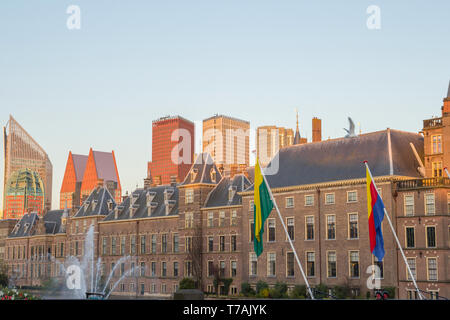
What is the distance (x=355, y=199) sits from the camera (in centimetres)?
6097

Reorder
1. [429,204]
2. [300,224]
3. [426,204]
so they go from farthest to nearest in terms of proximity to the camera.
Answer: [300,224]
[426,204]
[429,204]

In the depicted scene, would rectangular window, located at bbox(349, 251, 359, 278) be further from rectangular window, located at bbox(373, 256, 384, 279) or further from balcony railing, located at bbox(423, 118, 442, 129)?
balcony railing, located at bbox(423, 118, 442, 129)

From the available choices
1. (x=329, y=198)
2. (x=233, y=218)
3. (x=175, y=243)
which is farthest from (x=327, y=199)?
(x=175, y=243)

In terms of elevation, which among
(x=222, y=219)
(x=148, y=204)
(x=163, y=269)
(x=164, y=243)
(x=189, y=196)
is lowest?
(x=163, y=269)

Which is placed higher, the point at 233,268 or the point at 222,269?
the point at 233,268

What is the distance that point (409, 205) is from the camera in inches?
2271

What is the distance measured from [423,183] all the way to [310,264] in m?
14.4

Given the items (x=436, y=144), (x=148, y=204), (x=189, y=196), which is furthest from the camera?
(x=148, y=204)

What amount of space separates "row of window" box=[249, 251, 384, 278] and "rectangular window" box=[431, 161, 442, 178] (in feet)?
32.0

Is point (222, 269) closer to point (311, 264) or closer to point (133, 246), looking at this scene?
point (311, 264)

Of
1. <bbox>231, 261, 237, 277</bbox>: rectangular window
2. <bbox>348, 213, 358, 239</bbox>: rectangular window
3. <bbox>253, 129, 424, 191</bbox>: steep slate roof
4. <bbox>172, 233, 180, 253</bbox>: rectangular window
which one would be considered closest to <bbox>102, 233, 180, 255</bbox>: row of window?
<bbox>172, 233, 180, 253</bbox>: rectangular window

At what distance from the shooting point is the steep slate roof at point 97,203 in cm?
9906

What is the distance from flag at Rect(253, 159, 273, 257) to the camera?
34.3m

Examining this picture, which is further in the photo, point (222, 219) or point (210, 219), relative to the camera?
point (210, 219)
